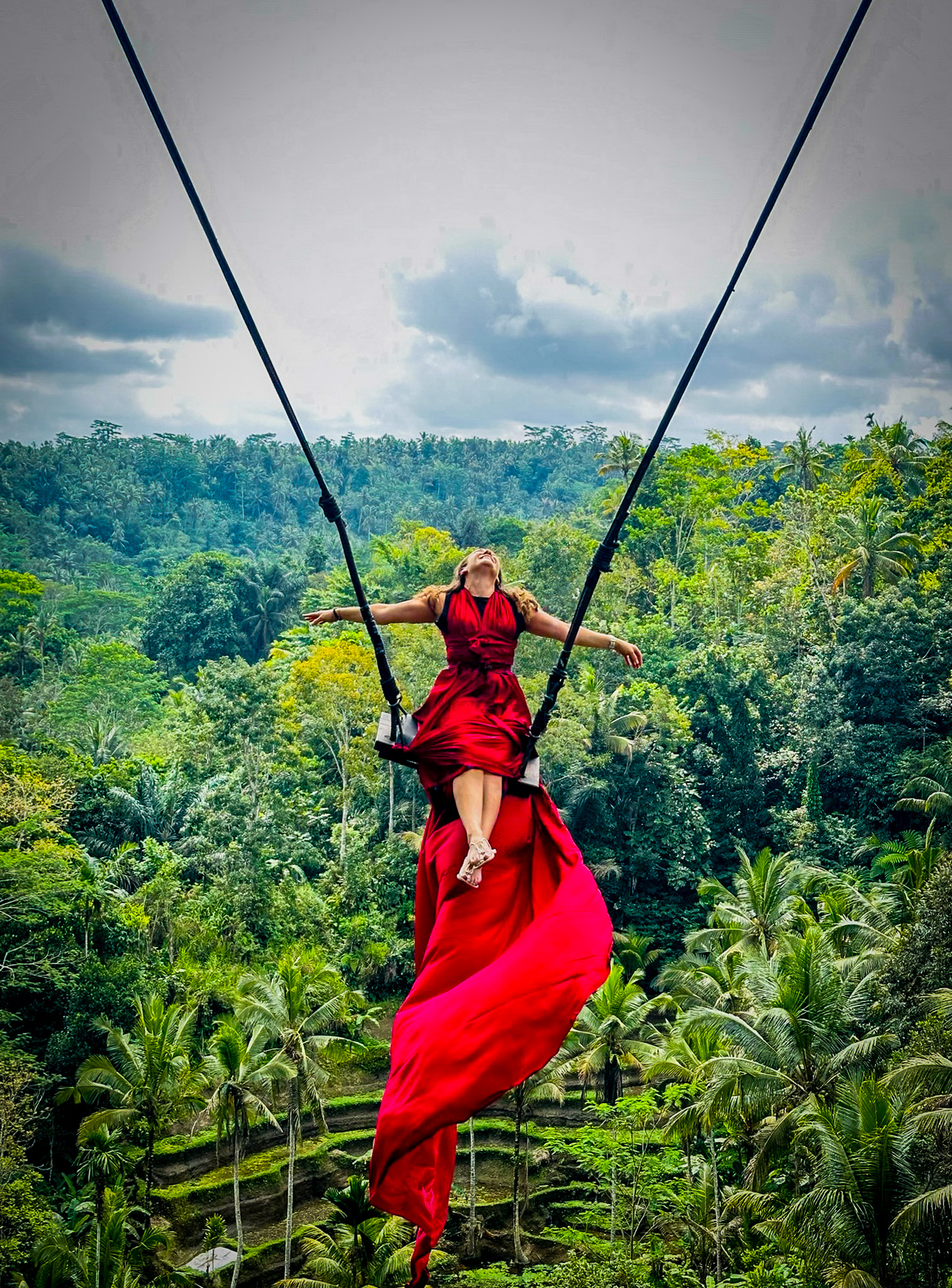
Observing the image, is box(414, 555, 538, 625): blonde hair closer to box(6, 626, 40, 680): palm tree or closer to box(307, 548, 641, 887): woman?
box(307, 548, 641, 887): woman

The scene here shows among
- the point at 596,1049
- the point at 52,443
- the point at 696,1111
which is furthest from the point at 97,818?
the point at 52,443

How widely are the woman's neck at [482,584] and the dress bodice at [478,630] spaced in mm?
16

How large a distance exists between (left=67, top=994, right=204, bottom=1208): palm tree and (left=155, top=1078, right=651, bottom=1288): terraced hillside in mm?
850

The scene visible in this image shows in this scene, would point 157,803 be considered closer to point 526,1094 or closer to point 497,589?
point 526,1094

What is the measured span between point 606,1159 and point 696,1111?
2.11 m

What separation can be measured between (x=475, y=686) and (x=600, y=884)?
60.2ft

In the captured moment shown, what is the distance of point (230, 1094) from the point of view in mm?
13242

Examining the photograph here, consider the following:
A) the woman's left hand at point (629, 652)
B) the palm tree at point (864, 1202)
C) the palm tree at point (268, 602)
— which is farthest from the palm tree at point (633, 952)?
the woman's left hand at point (629, 652)

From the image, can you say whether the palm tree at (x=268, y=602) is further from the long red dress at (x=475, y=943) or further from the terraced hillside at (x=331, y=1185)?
the long red dress at (x=475, y=943)

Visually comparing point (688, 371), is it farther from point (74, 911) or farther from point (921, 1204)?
point (74, 911)

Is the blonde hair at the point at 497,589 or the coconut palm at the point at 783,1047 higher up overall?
the blonde hair at the point at 497,589

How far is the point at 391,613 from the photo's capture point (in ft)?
11.4

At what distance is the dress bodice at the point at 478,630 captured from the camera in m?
3.49

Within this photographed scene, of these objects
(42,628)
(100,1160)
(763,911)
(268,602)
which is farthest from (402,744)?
(268,602)
